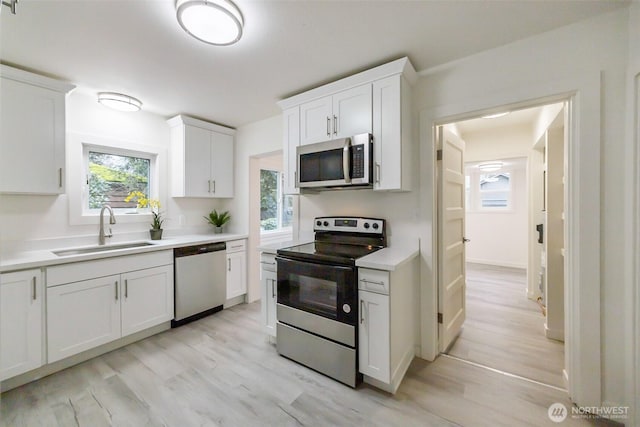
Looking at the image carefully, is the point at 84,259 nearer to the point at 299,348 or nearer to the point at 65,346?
the point at 65,346

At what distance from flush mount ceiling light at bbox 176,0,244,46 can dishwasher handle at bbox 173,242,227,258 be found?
2098mm

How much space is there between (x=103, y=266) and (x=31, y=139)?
3.90 ft

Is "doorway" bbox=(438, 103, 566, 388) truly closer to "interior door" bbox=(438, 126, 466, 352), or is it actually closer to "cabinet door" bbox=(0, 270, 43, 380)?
"interior door" bbox=(438, 126, 466, 352)

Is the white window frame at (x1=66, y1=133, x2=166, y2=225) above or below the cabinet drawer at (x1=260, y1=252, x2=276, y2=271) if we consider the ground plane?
above

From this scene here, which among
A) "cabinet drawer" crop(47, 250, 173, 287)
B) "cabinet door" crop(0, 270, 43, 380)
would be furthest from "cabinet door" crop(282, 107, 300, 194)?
"cabinet door" crop(0, 270, 43, 380)

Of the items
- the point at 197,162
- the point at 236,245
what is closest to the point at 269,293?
the point at 236,245

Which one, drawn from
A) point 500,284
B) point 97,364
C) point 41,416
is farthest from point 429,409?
point 500,284

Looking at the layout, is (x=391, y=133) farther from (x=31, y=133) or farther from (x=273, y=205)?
(x=273, y=205)

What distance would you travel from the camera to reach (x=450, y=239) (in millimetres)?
2408

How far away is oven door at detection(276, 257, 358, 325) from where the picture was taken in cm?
180

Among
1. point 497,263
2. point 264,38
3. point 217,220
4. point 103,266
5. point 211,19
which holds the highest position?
point 264,38

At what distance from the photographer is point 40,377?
6.35ft

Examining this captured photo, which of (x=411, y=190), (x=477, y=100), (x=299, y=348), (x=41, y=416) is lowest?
(x=41, y=416)

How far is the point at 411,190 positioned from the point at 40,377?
10.8 feet
